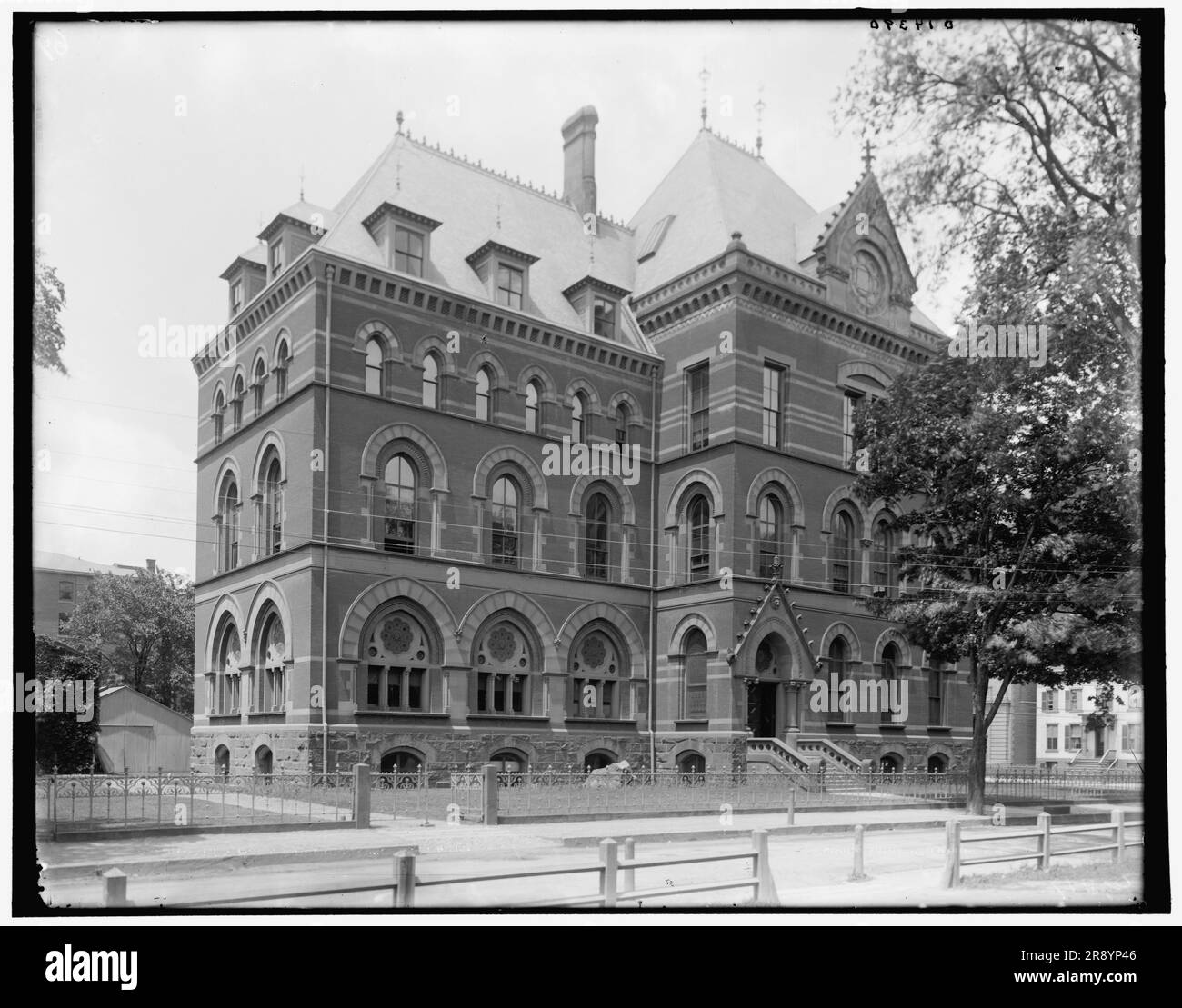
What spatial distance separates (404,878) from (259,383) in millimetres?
25638

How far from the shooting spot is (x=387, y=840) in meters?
19.2

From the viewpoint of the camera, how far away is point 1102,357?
18.4 meters

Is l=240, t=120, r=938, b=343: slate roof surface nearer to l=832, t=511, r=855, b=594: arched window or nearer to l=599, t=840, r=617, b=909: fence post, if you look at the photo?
l=832, t=511, r=855, b=594: arched window

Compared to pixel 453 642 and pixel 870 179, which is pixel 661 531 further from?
pixel 870 179

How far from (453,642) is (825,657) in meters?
13.0

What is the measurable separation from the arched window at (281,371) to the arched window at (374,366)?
8.00 feet

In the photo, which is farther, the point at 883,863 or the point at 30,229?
the point at 883,863

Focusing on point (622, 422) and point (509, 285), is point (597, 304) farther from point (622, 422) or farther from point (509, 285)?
point (622, 422)

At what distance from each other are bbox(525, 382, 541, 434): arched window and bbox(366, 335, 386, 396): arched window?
505cm

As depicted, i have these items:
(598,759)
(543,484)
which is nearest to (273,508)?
(543,484)

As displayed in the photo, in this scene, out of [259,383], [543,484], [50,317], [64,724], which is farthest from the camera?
[543,484]
